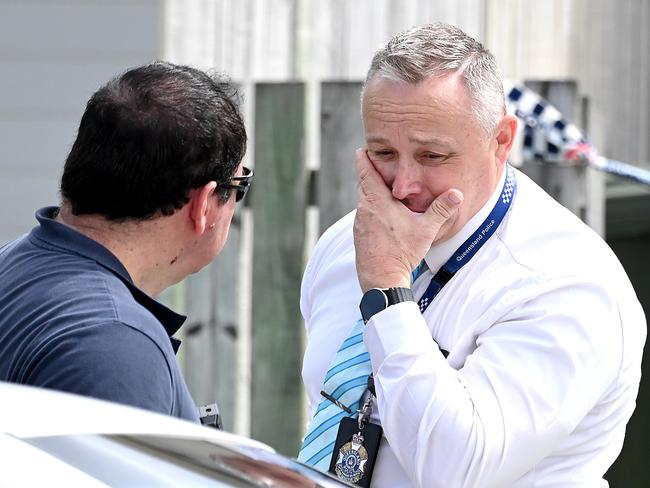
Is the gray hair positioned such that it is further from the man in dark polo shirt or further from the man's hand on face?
the man in dark polo shirt

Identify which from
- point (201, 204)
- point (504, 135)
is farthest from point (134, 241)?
point (504, 135)

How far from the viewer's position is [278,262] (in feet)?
16.0

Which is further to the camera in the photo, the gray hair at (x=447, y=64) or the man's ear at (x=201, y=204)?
the gray hair at (x=447, y=64)

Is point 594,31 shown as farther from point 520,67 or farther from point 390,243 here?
point 390,243

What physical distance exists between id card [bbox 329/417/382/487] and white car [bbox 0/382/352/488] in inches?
30.7

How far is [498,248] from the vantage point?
280 cm

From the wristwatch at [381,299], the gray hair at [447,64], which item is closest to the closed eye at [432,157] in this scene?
the gray hair at [447,64]

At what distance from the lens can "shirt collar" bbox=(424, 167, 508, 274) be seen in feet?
9.37

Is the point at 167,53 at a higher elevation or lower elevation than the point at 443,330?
higher

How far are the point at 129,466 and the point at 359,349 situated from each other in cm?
123

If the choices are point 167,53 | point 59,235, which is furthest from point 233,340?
point 59,235

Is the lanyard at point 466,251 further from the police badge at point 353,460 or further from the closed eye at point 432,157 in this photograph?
the police badge at point 353,460

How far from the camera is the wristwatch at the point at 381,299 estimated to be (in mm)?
2684

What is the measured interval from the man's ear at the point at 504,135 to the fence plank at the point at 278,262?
200cm
